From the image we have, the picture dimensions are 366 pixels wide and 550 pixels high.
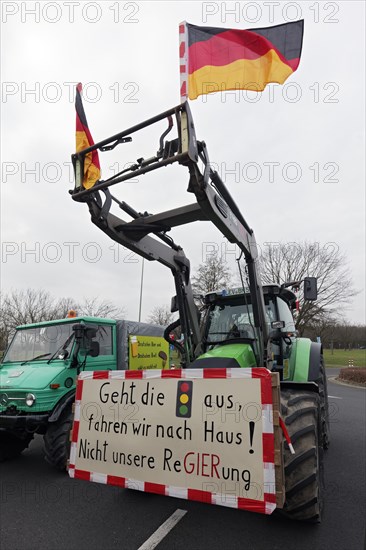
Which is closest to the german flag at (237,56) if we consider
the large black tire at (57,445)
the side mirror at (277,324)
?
the side mirror at (277,324)

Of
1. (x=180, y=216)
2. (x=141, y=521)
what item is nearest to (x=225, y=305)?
(x=180, y=216)

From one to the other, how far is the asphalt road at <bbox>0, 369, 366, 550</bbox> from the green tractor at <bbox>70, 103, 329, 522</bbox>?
27 centimetres

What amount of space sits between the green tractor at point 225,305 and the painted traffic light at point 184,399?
71 centimetres

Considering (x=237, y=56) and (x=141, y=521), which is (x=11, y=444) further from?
(x=237, y=56)

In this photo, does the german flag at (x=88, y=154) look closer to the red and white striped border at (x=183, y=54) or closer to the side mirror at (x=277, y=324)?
the red and white striped border at (x=183, y=54)

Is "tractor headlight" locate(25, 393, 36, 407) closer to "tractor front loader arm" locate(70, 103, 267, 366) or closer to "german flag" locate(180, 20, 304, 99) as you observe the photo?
"tractor front loader arm" locate(70, 103, 267, 366)

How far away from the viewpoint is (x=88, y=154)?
11.1ft

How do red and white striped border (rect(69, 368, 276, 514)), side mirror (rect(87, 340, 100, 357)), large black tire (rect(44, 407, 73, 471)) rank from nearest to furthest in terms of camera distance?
red and white striped border (rect(69, 368, 276, 514)) → large black tire (rect(44, 407, 73, 471)) → side mirror (rect(87, 340, 100, 357))

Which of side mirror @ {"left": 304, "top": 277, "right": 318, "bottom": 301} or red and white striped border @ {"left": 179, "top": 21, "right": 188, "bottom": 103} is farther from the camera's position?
side mirror @ {"left": 304, "top": 277, "right": 318, "bottom": 301}

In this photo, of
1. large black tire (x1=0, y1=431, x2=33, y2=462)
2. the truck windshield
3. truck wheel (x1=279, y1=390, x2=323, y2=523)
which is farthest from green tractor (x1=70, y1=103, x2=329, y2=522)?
large black tire (x1=0, y1=431, x2=33, y2=462)

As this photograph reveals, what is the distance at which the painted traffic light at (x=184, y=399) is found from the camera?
111 inches

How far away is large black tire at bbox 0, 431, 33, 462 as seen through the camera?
551 centimetres

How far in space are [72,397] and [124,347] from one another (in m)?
1.74

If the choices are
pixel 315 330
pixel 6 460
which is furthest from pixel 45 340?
pixel 315 330
